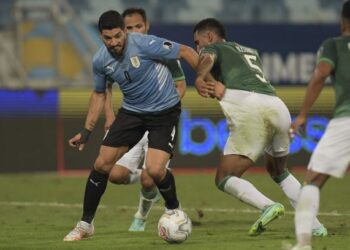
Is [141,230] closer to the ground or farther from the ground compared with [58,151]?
farther from the ground

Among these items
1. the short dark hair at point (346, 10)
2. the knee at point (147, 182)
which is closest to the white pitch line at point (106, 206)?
the knee at point (147, 182)

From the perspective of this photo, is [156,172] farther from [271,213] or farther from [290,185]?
[290,185]

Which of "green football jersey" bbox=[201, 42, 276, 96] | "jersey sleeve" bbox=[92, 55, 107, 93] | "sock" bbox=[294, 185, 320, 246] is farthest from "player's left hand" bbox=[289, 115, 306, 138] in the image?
"jersey sleeve" bbox=[92, 55, 107, 93]

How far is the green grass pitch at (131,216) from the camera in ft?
30.0

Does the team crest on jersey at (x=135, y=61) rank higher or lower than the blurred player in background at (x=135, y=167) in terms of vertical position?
higher

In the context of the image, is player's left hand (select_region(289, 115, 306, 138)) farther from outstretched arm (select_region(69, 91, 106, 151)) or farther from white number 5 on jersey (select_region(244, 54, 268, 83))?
outstretched arm (select_region(69, 91, 106, 151))

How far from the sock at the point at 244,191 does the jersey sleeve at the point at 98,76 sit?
5.03 feet

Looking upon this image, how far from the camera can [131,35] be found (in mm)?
9508

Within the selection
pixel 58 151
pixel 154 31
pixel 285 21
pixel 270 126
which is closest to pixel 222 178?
pixel 270 126

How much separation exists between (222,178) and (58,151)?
9144mm

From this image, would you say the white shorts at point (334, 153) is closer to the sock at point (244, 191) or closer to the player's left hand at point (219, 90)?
the sock at point (244, 191)

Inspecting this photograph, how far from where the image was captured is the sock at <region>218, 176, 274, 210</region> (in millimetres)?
9281

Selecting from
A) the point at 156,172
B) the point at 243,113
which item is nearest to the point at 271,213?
the point at 243,113

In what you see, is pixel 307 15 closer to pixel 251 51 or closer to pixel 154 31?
pixel 154 31
